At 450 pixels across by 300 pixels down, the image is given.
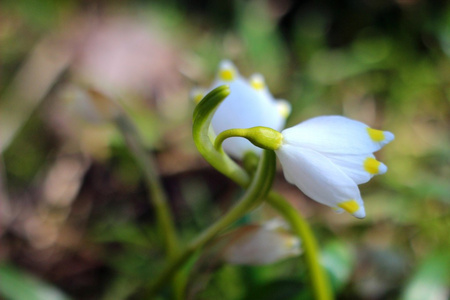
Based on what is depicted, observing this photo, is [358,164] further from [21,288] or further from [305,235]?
[21,288]

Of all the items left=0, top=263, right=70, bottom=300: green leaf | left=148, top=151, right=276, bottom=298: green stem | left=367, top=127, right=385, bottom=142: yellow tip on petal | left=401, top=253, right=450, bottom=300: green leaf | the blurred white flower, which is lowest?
left=401, top=253, right=450, bottom=300: green leaf

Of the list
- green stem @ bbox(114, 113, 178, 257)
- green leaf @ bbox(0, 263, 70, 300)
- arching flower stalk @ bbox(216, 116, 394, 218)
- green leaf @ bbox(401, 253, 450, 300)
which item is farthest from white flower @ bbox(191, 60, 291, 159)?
green leaf @ bbox(0, 263, 70, 300)

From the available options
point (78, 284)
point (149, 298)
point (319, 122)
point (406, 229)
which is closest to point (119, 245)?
point (78, 284)

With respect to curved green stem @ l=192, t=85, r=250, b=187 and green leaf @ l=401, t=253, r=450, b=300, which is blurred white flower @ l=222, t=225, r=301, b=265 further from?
green leaf @ l=401, t=253, r=450, b=300

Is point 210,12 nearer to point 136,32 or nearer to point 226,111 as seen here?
point 136,32

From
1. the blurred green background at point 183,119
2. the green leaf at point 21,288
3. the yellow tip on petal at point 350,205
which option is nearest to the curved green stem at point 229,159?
the yellow tip on petal at point 350,205
